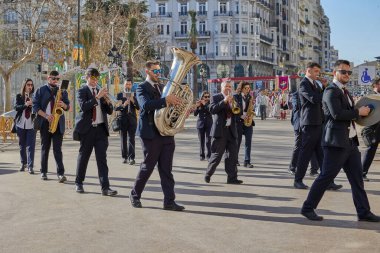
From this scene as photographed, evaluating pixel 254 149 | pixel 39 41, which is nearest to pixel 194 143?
pixel 254 149

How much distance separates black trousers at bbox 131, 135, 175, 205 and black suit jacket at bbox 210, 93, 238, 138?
223cm

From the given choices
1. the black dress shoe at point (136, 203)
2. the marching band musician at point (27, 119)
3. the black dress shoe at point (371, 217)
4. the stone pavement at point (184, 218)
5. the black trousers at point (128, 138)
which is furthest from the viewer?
the black trousers at point (128, 138)

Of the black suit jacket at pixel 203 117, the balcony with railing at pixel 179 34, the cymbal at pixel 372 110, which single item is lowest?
the black suit jacket at pixel 203 117

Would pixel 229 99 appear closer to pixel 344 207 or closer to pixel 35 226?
pixel 344 207

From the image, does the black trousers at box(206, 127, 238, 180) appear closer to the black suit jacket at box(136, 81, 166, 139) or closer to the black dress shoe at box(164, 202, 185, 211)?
the black dress shoe at box(164, 202, 185, 211)

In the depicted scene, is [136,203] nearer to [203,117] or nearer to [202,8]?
[203,117]

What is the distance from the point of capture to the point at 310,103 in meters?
9.02

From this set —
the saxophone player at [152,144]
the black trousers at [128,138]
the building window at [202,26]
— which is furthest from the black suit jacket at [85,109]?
the building window at [202,26]

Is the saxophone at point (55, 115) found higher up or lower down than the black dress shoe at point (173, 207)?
higher up

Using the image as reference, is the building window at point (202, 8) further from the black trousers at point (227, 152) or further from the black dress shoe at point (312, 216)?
the black dress shoe at point (312, 216)

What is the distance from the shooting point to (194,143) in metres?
19.0

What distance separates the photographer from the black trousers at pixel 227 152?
389 inches

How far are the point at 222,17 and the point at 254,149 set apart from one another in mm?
67786

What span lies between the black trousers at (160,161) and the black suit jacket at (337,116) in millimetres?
2091
